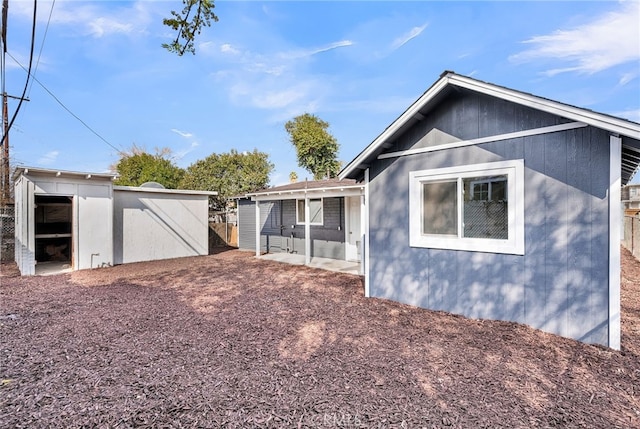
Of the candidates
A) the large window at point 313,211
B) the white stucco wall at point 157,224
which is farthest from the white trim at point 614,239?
the white stucco wall at point 157,224

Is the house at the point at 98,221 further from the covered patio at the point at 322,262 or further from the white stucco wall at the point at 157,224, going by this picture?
the covered patio at the point at 322,262

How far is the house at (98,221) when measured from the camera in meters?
9.36

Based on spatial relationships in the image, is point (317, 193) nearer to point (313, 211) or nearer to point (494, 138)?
point (313, 211)

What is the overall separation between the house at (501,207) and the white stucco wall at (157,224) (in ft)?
32.1

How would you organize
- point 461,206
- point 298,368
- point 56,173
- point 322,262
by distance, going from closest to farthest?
point 298,368 < point 461,206 < point 56,173 < point 322,262

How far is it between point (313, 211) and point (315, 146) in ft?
39.4

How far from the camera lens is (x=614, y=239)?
377cm

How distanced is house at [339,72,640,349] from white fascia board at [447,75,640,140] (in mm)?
13

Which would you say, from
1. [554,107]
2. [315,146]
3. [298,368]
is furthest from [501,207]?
[315,146]

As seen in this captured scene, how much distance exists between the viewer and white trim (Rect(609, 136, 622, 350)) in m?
3.76

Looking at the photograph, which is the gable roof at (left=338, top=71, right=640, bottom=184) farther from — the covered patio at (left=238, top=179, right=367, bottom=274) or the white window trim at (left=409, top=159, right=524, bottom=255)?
the covered patio at (left=238, top=179, right=367, bottom=274)

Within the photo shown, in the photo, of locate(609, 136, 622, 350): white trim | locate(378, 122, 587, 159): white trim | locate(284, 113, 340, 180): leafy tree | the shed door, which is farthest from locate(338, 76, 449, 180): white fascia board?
locate(284, 113, 340, 180): leafy tree

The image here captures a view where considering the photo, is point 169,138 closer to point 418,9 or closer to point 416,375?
point 418,9

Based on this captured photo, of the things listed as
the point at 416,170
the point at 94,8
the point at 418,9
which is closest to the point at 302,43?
the point at 418,9
